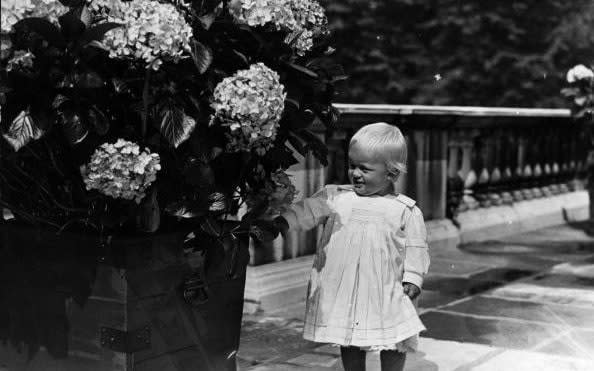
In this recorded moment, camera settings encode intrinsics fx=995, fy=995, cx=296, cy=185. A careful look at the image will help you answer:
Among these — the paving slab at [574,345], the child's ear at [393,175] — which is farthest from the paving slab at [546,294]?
the child's ear at [393,175]

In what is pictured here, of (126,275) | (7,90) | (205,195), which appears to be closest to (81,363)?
(126,275)

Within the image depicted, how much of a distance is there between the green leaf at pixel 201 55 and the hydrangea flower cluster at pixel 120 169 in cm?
33

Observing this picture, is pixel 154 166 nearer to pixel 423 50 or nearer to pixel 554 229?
pixel 554 229

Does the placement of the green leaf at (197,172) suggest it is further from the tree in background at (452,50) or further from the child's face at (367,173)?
the tree in background at (452,50)

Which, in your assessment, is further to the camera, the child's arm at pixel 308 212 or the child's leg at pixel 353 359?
the child's leg at pixel 353 359

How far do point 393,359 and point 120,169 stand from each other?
1638mm

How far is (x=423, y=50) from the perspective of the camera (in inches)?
1078

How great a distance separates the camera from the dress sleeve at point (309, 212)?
13.5 feet

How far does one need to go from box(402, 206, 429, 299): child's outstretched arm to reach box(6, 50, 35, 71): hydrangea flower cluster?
1760mm

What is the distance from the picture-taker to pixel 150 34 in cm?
317

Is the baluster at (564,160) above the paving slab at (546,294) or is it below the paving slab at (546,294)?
above

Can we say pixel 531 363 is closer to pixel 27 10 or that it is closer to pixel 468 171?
pixel 27 10

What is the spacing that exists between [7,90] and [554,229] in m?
8.32

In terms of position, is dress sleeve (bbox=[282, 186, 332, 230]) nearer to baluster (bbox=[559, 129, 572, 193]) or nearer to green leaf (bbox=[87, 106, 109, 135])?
green leaf (bbox=[87, 106, 109, 135])
